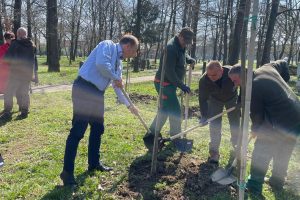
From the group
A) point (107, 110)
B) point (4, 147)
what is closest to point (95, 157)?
point (4, 147)

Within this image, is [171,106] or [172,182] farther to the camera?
[171,106]

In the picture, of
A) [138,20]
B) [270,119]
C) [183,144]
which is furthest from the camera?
[138,20]

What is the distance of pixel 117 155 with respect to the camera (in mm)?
5406

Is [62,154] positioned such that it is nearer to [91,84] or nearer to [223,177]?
[91,84]

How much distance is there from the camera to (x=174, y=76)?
17.7 ft

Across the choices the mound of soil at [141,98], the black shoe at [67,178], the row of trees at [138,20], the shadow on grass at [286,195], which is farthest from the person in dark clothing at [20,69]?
the row of trees at [138,20]

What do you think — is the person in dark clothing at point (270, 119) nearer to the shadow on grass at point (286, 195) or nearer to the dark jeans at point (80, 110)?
the shadow on grass at point (286, 195)

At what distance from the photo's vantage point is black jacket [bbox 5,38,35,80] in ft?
23.9

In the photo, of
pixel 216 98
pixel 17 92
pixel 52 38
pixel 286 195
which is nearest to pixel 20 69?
pixel 17 92

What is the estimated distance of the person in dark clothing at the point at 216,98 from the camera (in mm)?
5176

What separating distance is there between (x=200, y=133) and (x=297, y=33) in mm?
31274

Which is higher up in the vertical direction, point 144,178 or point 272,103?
point 272,103

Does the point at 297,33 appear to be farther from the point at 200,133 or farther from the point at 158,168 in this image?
the point at 158,168

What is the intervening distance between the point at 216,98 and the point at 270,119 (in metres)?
1.28
